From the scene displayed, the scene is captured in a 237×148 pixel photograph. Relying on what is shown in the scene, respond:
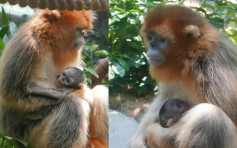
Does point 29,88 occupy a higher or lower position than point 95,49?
lower

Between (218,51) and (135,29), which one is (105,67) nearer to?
(135,29)

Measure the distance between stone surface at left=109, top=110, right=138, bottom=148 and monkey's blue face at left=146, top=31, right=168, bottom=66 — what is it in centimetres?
37

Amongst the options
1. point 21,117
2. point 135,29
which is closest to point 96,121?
point 21,117

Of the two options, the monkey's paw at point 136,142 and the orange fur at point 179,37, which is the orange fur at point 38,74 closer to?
the monkey's paw at point 136,142

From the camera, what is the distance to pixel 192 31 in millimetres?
1610

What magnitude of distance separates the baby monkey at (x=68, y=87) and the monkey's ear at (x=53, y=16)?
0.32 m

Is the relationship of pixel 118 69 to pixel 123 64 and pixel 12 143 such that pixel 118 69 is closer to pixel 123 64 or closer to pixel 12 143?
pixel 123 64

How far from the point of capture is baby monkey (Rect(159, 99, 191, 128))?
1721 millimetres

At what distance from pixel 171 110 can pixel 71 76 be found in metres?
0.63

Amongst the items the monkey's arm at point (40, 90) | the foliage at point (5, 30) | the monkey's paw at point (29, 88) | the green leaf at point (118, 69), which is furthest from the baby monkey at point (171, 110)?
the foliage at point (5, 30)

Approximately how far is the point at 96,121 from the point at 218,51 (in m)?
0.90

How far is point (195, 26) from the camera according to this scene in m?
1.59

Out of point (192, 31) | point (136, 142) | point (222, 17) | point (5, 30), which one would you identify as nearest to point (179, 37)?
point (192, 31)

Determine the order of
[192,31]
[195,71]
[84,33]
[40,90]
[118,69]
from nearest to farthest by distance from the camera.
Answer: [192,31] < [195,71] < [118,69] < [40,90] < [84,33]
